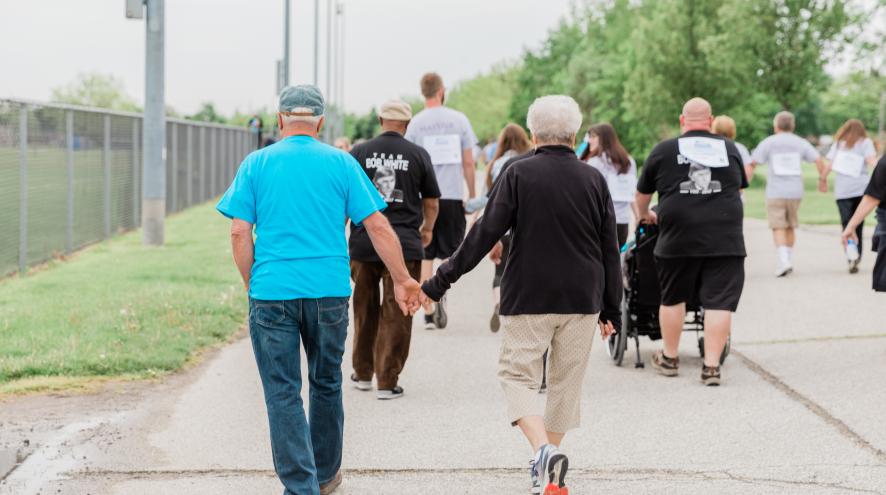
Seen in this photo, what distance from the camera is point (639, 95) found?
5362 centimetres

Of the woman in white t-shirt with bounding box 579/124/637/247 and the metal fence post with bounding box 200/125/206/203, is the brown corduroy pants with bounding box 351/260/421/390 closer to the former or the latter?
the woman in white t-shirt with bounding box 579/124/637/247

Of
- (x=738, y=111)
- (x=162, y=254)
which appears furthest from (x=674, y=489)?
(x=738, y=111)

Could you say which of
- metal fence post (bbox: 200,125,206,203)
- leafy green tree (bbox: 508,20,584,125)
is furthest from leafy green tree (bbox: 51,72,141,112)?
metal fence post (bbox: 200,125,206,203)

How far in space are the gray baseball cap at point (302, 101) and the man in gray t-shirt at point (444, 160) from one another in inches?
201

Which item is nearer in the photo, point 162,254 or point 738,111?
point 162,254

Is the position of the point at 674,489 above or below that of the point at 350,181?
below

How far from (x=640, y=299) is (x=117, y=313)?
14.0 feet

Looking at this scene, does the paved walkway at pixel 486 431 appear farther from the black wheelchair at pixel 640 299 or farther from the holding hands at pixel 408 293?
the holding hands at pixel 408 293

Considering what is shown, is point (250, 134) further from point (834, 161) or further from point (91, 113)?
point (834, 161)

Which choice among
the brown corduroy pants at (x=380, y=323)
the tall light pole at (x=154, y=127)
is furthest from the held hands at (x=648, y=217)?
the tall light pole at (x=154, y=127)

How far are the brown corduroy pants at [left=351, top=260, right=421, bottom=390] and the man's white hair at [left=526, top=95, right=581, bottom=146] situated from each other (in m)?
2.35

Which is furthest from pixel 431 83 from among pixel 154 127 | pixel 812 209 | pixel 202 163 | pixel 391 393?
pixel 812 209

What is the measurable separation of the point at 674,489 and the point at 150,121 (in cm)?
1310

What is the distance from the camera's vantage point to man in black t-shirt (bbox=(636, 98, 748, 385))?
25.7ft
